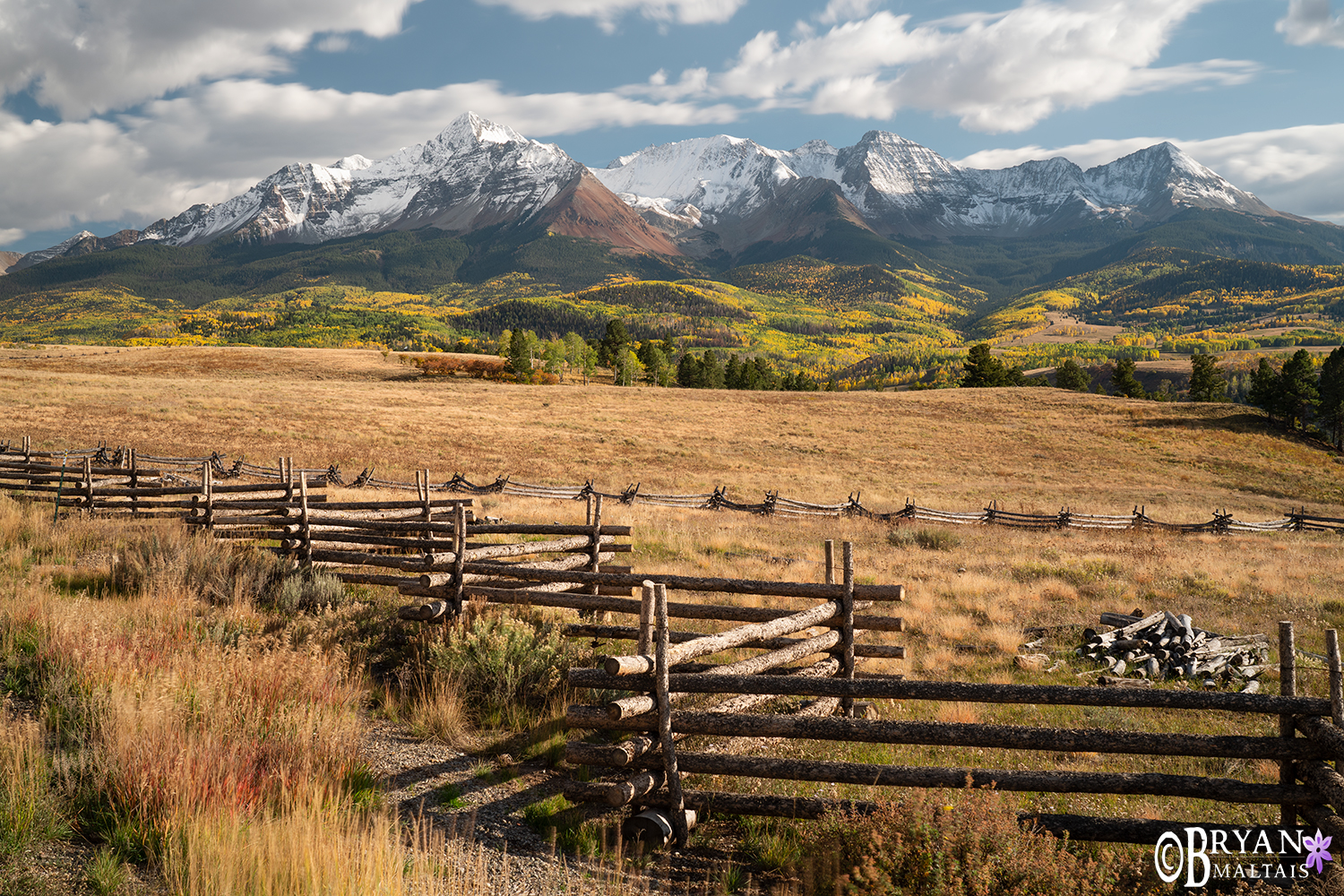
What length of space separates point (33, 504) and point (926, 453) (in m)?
43.3

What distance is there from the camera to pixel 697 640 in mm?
5523

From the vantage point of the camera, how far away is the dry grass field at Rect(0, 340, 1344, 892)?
10352mm

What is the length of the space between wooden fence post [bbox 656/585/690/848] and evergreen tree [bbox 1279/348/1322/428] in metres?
74.7

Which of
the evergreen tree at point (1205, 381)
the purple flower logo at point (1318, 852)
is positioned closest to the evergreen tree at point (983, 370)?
the evergreen tree at point (1205, 381)

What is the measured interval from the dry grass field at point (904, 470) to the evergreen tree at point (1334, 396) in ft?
24.5

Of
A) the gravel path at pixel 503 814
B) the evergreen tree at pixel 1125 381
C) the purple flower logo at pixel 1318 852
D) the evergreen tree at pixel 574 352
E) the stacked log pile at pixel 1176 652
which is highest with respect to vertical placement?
the evergreen tree at pixel 574 352

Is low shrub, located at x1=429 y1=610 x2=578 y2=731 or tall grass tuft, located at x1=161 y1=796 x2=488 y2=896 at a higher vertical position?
tall grass tuft, located at x1=161 y1=796 x2=488 y2=896

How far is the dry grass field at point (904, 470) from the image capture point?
10352 millimetres

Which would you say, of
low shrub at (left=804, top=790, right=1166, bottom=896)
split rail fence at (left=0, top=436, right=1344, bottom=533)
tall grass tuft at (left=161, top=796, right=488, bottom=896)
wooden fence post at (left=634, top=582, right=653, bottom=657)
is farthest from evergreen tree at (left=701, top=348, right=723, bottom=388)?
tall grass tuft at (left=161, top=796, right=488, bottom=896)

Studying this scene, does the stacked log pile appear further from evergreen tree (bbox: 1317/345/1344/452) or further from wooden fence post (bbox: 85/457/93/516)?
evergreen tree (bbox: 1317/345/1344/452)

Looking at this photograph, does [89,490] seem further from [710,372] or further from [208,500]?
[710,372]

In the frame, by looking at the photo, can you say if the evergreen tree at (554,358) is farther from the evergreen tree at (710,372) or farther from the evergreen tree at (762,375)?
the evergreen tree at (762,375)

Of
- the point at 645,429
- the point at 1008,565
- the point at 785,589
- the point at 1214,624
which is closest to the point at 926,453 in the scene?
the point at 645,429

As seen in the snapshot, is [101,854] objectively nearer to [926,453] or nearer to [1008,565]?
[1008,565]
